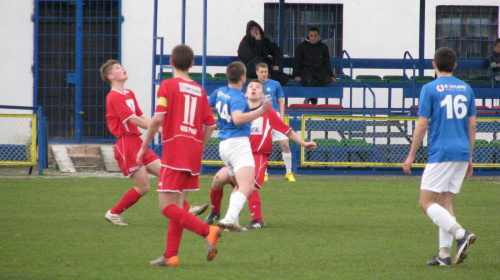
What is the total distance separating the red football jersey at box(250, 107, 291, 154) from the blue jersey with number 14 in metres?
1.05

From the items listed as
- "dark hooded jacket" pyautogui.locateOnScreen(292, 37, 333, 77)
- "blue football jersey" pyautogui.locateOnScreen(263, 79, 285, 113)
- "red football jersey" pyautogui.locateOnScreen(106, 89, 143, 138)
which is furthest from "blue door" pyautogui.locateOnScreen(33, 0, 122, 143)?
"red football jersey" pyautogui.locateOnScreen(106, 89, 143, 138)

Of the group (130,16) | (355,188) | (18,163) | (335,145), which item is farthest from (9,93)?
(355,188)

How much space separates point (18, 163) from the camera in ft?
50.7

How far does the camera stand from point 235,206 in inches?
301

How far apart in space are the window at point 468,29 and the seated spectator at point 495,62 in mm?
1487

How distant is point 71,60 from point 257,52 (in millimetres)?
4781

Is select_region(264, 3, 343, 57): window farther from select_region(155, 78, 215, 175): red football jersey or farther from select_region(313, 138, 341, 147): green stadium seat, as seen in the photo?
select_region(155, 78, 215, 175): red football jersey

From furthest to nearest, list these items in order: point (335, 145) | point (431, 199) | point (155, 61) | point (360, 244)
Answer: point (155, 61), point (335, 145), point (360, 244), point (431, 199)

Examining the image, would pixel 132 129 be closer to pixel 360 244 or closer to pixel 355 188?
pixel 360 244

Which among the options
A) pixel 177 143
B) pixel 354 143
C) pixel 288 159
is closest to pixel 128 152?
pixel 177 143

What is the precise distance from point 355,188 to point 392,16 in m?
8.82

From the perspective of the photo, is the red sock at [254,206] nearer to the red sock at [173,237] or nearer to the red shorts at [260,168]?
the red shorts at [260,168]

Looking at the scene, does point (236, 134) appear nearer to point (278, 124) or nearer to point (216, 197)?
point (278, 124)

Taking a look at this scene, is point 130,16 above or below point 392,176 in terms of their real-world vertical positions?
above
